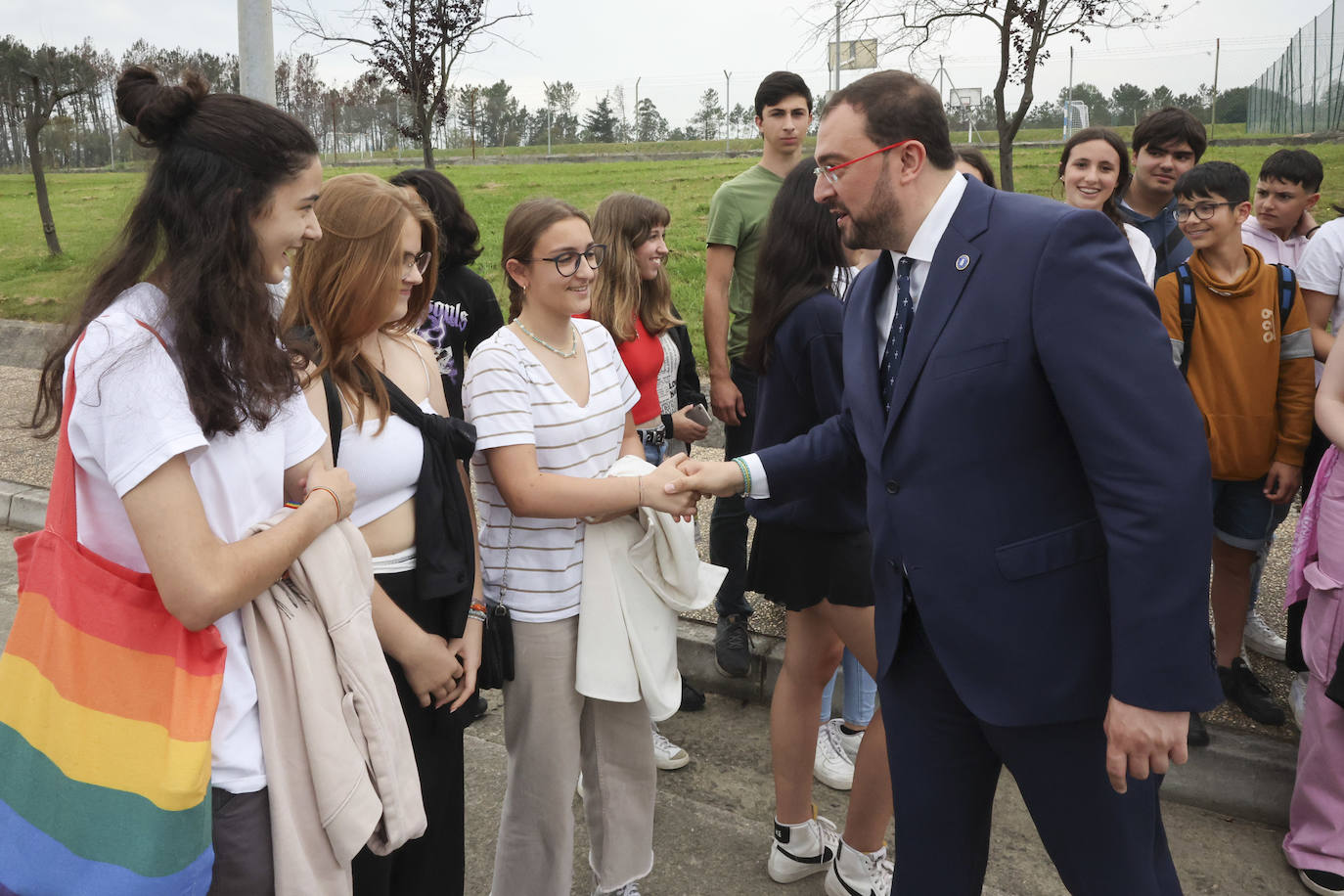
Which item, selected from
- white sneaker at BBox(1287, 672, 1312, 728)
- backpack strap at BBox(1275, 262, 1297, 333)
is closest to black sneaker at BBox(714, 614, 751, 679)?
white sneaker at BBox(1287, 672, 1312, 728)

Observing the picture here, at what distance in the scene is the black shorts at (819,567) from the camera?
119 inches

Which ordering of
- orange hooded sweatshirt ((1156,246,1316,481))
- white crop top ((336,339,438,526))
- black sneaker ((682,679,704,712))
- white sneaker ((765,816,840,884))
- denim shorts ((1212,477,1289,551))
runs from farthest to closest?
black sneaker ((682,679,704,712)) < denim shorts ((1212,477,1289,551)) < orange hooded sweatshirt ((1156,246,1316,481)) < white sneaker ((765,816,840,884)) < white crop top ((336,339,438,526))

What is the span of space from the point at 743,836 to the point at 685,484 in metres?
1.45

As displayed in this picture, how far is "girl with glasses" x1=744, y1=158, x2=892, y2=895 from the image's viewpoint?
299 cm

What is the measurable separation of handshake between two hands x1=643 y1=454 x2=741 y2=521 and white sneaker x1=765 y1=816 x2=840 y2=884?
113 cm

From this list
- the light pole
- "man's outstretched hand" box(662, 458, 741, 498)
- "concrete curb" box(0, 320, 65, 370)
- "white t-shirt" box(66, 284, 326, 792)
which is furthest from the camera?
"concrete curb" box(0, 320, 65, 370)

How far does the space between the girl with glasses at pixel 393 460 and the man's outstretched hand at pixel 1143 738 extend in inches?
57.2

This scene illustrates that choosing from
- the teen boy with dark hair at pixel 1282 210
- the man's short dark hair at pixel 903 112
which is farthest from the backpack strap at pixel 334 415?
the teen boy with dark hair at pixel 1282 210

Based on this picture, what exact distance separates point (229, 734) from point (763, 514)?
172cm

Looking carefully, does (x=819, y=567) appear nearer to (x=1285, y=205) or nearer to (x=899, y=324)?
(x=899, y=324)

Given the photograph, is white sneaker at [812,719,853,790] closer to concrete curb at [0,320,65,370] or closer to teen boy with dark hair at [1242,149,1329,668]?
teen boy with dark hair at [1242,149,1329,668]

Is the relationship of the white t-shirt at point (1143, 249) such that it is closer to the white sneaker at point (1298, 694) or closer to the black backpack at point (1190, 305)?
the black backpack at point (1190, 305)

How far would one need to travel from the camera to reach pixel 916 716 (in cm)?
232

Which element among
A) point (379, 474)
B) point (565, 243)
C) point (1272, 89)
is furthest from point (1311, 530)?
point (1272, 89)
